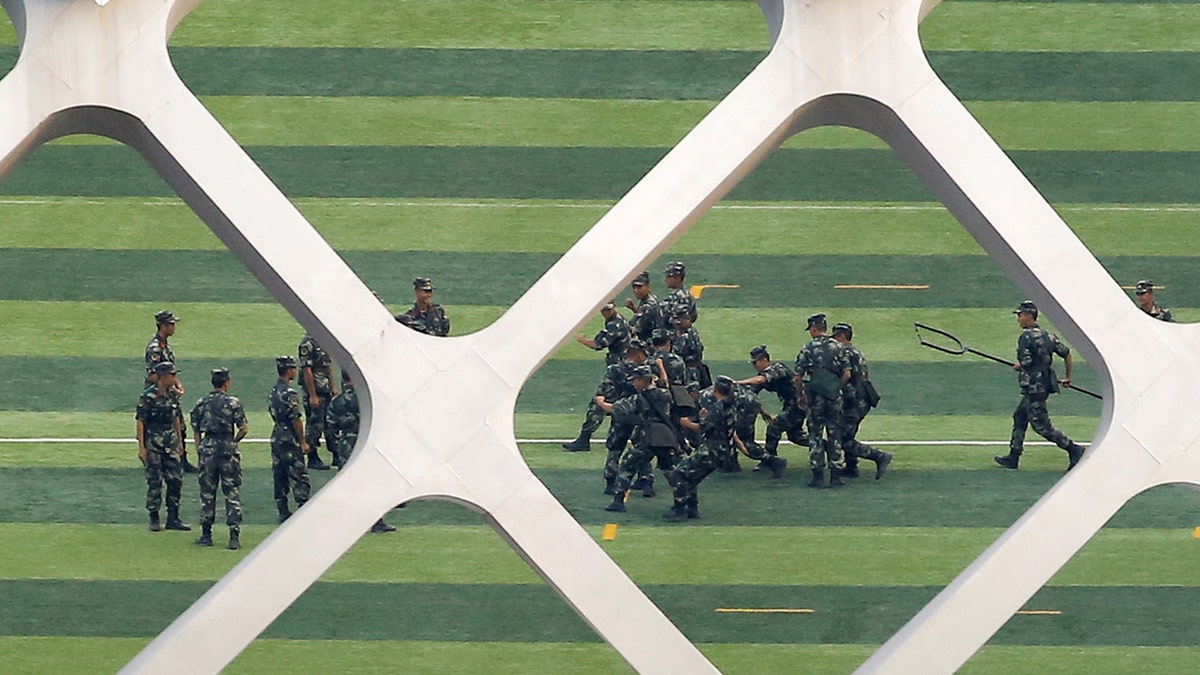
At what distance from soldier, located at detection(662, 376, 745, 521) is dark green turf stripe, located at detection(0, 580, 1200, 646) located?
51.9 inches

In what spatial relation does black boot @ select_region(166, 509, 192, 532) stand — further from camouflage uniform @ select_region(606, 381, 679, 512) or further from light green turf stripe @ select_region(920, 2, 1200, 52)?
light green turf stripe @ select_region(920, 2, 1200, 52)

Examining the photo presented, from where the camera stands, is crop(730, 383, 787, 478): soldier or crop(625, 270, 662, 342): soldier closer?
crop(730, 383, 787, 478): soldier

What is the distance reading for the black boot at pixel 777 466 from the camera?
57.9ft

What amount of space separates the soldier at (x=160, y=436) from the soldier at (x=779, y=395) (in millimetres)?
4403

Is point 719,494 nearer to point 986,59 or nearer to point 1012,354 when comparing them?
point 1012,354

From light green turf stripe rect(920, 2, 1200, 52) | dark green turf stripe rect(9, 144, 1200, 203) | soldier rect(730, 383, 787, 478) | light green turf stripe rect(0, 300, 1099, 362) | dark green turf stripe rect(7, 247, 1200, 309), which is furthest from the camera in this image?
light green turf stripe rect(920, 2, 1200, 52)

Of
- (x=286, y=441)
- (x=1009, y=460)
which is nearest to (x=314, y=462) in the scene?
(x=286, y=441)

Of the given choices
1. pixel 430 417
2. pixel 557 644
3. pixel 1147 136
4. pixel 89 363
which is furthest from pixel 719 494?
pixel 430 417

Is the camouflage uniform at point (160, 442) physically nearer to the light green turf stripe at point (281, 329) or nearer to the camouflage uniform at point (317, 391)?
the camouflage uniform at point (317, 391)

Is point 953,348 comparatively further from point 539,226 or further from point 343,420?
point 343,420

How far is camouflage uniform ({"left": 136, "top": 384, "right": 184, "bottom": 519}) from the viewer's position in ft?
51.9

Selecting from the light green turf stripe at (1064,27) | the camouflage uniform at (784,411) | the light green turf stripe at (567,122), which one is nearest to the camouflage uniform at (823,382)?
the camouflage uniform at (784,411)

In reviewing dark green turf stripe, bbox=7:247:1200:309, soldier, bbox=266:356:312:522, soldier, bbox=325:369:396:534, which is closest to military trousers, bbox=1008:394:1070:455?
dark green turf stripe, bbox=7:247:1200:309

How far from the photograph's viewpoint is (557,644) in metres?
13.9
